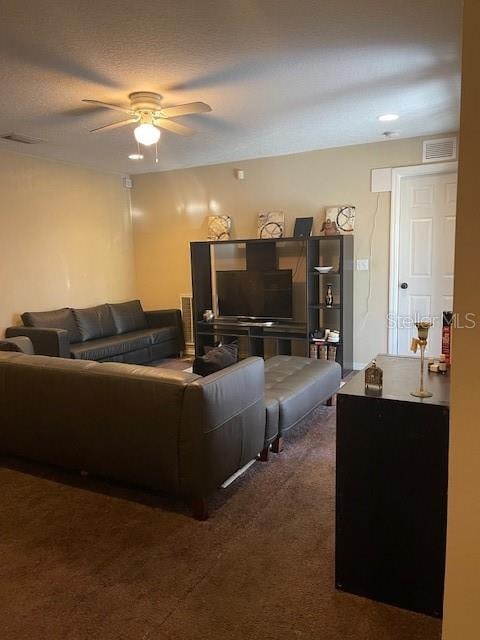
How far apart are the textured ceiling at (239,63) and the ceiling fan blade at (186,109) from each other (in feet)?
0.45

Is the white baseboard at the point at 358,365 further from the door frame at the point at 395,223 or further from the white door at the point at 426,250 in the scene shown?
the white door at the point at 426,250

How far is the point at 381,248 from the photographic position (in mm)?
5094

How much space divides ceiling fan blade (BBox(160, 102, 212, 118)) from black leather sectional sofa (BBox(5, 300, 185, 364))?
2.39 m

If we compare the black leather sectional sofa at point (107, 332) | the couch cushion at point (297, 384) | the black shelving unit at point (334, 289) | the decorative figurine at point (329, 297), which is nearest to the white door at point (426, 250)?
the black shelving unit at point (334, 289)

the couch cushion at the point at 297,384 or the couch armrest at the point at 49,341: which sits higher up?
the couch armrest at the point at 49,341

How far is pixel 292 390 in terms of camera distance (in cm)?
331

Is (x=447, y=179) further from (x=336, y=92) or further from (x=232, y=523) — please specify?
(x=232, y=523)

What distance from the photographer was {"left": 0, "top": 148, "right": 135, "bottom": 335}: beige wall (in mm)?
5070

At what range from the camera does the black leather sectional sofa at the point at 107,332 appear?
475cm

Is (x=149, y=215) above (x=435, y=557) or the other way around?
above

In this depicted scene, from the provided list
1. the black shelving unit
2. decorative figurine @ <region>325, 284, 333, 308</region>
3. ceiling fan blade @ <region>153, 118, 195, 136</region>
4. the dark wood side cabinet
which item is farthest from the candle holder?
decorative figurine @ <region>325, 284, 333, 308</region>

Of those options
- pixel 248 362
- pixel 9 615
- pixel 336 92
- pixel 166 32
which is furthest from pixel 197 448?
pixel 336 92

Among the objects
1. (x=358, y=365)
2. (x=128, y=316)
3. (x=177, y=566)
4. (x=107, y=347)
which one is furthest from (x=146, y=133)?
(x=358, y=365)

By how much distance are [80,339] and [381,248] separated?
11.6 feet
